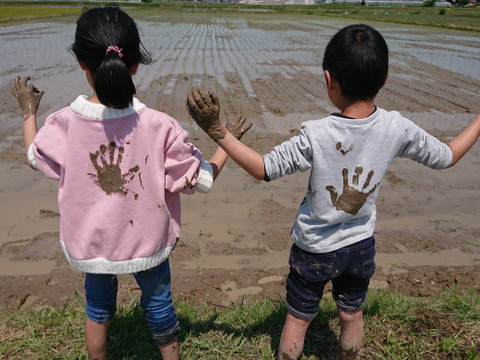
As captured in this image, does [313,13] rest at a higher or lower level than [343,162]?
lower

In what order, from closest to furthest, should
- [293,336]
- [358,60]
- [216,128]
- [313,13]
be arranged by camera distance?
[358,60]
[216,128]
[293,336]
[313,13]

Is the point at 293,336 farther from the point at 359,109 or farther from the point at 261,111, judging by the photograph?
the point at 261,111

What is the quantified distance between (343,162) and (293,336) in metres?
0.78

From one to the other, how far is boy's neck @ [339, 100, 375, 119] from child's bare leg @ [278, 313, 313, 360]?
859 mm

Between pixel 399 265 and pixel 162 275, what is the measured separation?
2066mm

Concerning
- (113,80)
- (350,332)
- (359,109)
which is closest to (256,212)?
(350,332)

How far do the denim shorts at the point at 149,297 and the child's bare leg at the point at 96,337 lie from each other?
0.11 ft

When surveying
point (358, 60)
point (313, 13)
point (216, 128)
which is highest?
point (358, 60)

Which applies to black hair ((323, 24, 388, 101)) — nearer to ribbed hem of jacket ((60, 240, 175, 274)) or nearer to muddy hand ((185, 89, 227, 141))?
muddy hand ((185, 89, 227, 141))

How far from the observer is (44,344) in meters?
2.10

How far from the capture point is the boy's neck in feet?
4.95

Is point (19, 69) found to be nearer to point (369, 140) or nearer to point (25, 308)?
point (25, 308)

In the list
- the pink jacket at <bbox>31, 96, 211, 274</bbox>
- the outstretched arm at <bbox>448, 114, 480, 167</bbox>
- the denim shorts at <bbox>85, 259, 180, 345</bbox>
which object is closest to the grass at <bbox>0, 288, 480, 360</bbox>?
the denim shorts at <bbox>85, 259, 180, 345</bbox>

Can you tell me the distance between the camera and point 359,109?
1.51 meters
